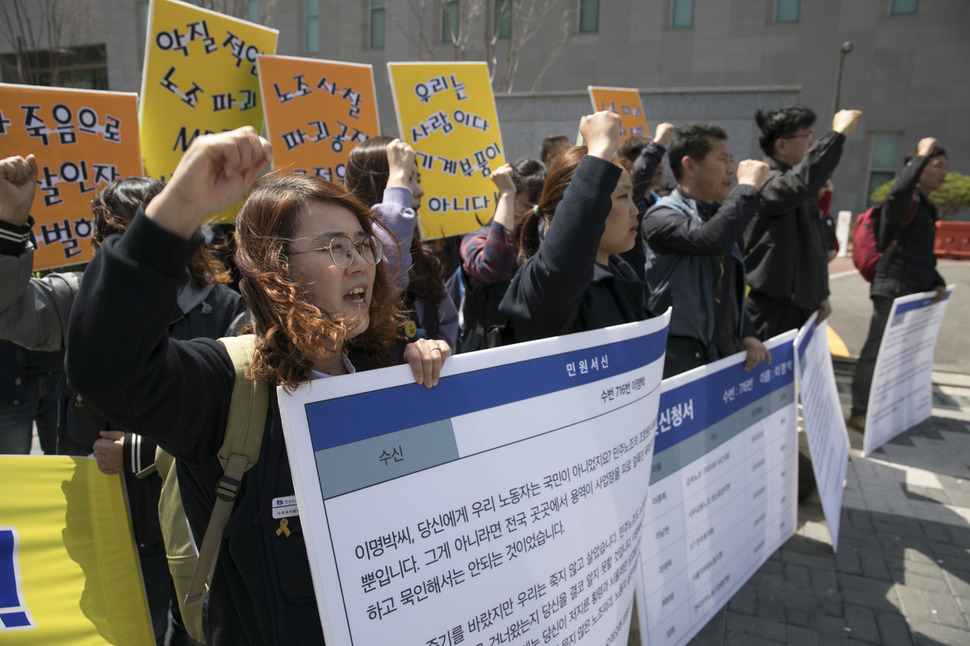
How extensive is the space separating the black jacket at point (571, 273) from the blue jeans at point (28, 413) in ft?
6.42

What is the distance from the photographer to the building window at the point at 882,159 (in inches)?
743

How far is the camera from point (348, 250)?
1.44 meters

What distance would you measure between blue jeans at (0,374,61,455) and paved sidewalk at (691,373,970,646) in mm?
3011

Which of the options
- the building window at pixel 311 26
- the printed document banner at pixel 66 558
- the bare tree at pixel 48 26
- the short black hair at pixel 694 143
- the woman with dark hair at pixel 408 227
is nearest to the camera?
the printed document banner at pixel 66 558

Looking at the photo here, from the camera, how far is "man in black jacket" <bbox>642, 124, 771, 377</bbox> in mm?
2961

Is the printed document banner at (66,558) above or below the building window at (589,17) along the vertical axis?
below

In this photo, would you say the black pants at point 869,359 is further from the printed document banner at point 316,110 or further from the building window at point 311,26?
the building window at point 311,26

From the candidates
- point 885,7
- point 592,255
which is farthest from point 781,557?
point 885,7

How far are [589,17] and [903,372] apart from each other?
55.8 feet

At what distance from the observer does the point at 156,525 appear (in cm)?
206

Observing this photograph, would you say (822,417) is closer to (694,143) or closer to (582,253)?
(694,143)

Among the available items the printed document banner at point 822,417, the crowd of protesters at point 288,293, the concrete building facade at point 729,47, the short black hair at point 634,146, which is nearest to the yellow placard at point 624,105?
the short black hair at point 634,146

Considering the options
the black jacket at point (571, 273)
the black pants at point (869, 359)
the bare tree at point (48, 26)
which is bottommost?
the black pants at point (869, 359)

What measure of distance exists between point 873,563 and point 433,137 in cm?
337
